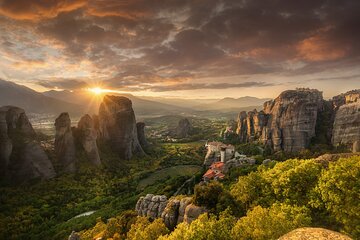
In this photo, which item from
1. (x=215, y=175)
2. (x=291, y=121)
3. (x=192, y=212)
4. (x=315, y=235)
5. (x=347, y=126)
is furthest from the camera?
(x=291, y=121)

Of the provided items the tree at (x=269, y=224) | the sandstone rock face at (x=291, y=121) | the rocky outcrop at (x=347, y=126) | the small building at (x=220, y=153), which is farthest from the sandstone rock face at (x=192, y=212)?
the sandstone rock face at (x=291, y=121)

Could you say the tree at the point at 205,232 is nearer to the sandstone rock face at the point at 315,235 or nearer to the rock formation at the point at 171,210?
the rock formation at the point at 171,210

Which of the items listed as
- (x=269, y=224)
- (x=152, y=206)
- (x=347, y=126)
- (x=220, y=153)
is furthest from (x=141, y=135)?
(x=269, y=224)

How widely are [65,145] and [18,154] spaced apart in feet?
60.0

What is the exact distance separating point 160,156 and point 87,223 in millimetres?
99201

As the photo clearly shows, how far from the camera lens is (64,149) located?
10900cm

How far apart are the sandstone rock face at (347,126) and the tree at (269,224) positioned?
100 metres

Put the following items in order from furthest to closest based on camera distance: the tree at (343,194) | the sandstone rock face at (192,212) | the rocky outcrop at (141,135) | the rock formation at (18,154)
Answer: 1. the rocky outcrop at (141,135)
2. the rock formation at (18,154)
3. the sandstone rock face at (192,212)
4. the tree at (343,194)

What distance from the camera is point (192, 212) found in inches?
1522

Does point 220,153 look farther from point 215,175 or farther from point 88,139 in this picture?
point 88,139

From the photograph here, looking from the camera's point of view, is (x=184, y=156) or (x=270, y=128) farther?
(x=184, y=156)

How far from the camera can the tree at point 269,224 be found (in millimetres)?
25359

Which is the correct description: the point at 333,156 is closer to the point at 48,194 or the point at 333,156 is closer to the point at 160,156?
the point at 48,194

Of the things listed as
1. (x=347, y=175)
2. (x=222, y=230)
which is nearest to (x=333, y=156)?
(x=347, y=175)
